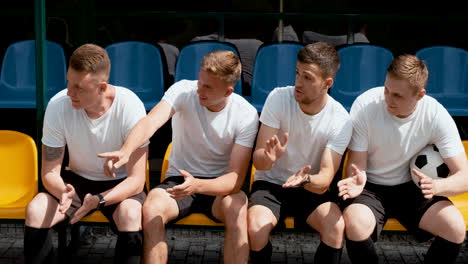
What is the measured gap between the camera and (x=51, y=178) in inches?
145

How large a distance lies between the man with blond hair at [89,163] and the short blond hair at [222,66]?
434 mm

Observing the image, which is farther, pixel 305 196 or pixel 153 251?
pixel 305 196

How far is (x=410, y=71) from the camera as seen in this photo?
360cm

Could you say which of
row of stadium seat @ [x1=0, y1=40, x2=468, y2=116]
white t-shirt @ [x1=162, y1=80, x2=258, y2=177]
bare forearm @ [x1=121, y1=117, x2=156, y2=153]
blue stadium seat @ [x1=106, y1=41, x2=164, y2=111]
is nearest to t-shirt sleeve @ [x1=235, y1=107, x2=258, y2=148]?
white t-shirt @ [x1=162, y1=80, x2=258, y2=177]

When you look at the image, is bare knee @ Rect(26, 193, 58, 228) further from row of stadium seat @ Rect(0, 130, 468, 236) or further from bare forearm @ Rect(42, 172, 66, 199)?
row of stadium seat @ Rect(0, 130, 468, 236)

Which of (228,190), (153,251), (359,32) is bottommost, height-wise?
(153,251)

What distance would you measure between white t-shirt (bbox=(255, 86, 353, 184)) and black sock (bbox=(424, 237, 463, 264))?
2.12 feet

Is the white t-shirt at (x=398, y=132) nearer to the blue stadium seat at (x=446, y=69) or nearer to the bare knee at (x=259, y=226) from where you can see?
the bare knee at (x=259, y=226)

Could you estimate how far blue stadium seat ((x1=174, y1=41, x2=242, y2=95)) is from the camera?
542 centimetres

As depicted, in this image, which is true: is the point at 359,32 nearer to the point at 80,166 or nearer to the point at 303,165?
the point at 303,165

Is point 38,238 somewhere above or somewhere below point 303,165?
below

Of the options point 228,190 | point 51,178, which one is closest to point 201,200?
point 228,190

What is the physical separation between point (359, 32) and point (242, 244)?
2925 mm

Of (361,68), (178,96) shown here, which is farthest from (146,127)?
(361,68)
